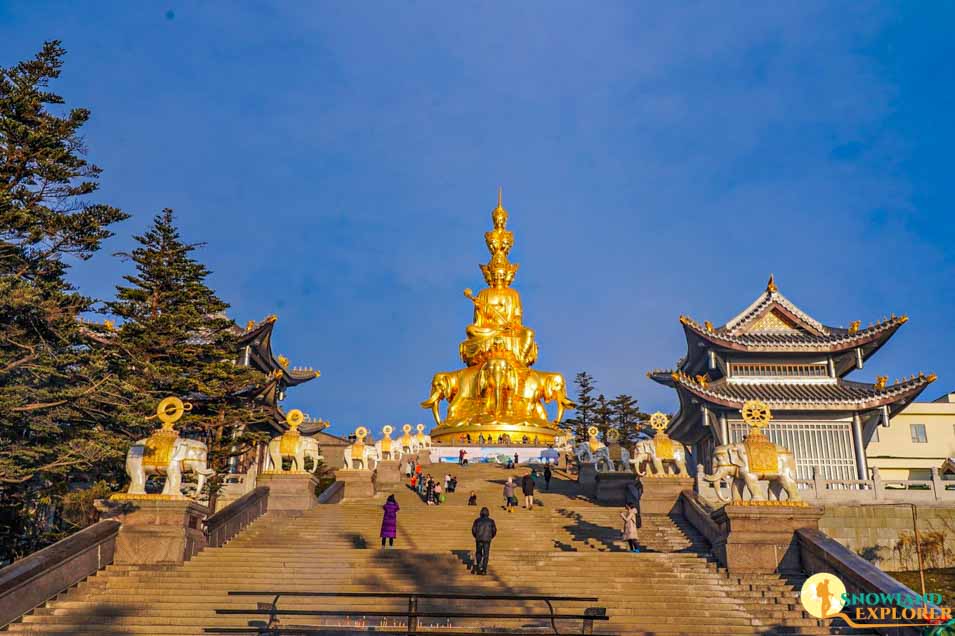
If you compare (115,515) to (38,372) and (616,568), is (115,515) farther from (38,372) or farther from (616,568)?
(616,568)

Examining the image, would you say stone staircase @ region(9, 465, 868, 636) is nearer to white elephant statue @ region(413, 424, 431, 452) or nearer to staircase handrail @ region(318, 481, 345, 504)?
staircase handrail @ region(318, 481, 345, 504)

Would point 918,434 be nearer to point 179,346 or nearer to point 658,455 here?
point 658,455

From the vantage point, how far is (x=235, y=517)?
18172mm

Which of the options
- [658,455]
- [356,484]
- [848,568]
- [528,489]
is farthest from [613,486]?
[848,568]

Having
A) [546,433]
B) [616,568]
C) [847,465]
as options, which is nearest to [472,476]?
[546,433]

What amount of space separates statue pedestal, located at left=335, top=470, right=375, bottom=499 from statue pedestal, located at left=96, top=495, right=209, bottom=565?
891cm

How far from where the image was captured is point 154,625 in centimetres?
1177

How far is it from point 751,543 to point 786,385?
18988mm

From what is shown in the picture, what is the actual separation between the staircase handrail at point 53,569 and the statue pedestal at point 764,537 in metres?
10.8

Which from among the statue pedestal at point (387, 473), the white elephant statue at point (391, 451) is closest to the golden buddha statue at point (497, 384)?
the white elephant statue at point (391, 451)

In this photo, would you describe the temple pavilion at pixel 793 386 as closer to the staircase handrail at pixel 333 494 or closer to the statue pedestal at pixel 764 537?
the staircase handrail at pixel 333 494

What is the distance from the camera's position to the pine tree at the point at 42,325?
16.1m

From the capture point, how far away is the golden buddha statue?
1559 inches

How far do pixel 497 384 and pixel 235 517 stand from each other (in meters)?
23.5
